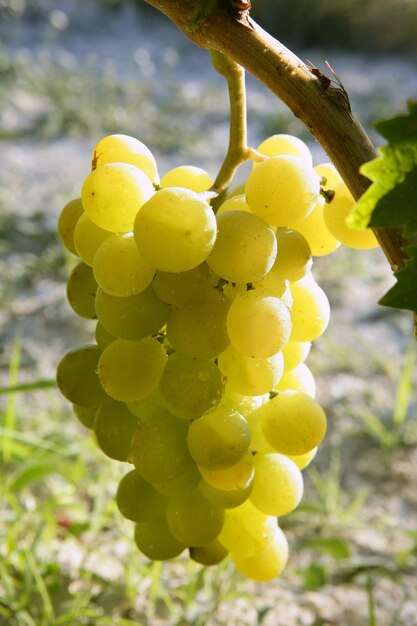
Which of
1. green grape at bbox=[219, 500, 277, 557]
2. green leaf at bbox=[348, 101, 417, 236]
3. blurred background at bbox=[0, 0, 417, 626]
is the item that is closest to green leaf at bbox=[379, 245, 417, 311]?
green leaf at bbox=[348, 101, 417, 236]

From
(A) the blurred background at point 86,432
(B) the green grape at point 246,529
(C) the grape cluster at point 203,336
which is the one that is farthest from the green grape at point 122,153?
(A) the blurred background at point 86,432

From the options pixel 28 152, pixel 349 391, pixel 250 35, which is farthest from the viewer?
pixel 28 152

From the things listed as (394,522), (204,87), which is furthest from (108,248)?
(204,87)

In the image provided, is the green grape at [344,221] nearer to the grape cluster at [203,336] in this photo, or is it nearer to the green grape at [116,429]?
the grape cluster at [203,336]

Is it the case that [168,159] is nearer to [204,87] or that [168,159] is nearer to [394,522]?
[204,87]

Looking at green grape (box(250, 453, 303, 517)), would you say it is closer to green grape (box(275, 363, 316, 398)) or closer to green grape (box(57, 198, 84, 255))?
green grape (box(275, 363, 316, 398))

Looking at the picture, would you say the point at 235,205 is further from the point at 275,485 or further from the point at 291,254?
the point at 275,485
